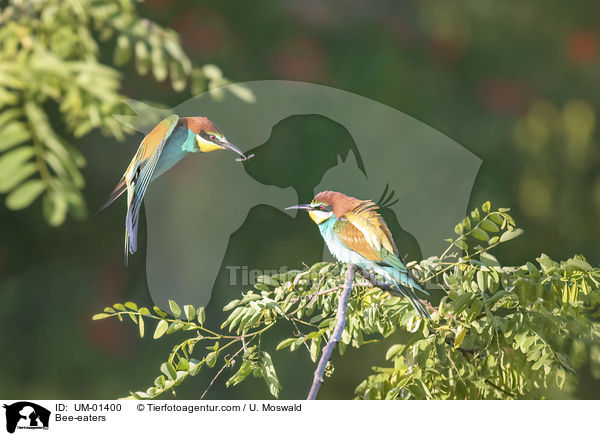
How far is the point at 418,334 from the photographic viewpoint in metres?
0.95

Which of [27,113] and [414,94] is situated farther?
[414,94]

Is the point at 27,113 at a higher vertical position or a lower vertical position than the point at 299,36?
lower

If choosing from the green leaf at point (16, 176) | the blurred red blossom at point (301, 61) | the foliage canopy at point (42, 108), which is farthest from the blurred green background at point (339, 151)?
the green leaf at point (16, 176)

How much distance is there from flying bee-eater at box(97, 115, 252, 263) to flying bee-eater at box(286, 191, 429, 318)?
20 centimetres

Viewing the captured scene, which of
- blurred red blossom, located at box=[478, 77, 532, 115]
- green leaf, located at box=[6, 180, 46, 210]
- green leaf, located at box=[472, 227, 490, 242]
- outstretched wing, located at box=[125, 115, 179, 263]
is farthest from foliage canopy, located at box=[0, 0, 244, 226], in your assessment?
blurred red blossom, located at box=[478, 77, 532, 115]

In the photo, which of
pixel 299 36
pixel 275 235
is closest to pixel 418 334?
pixel 275 235

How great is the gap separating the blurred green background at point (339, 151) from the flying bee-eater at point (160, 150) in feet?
0.06

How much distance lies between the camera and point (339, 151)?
974 mm

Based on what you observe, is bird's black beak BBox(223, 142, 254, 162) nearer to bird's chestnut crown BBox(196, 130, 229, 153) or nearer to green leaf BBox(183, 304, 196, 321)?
bird's chestnut crown BBox(196, 130, 229, 153)

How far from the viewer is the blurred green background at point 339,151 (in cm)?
94

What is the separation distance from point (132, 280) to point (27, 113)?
2.07 feet

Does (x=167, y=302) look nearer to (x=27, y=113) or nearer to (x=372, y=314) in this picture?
(x=372, y=314)

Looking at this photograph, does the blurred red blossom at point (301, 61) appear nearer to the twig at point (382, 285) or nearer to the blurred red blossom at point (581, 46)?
the twig at point (382, 285)

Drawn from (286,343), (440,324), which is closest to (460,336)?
(440,324)
